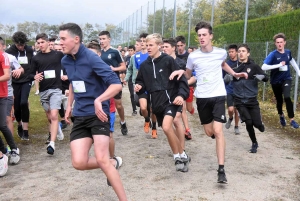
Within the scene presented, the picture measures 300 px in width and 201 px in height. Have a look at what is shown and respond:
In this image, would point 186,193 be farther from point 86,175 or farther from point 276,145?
point 276,145

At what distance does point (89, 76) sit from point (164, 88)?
184 cm

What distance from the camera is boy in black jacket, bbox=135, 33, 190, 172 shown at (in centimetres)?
557

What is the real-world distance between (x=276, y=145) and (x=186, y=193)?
3.45 meters

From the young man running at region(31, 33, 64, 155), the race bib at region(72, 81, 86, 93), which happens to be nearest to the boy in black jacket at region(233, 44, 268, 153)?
the young man running at region(31, 33, 64, 155)

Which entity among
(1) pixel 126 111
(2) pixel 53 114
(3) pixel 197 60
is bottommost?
(1) pixel 126 111

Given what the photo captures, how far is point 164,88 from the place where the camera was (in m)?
5.67

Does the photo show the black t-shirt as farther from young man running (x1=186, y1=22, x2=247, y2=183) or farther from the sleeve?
the sleeve

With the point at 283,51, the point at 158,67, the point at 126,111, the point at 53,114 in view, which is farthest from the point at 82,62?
the point at 126,111

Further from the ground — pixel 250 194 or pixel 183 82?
pixel 183 82

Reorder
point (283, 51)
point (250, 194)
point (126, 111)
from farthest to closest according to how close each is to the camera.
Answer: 1. point (126, 111)
2. point (283, 51)
3. point (250, 194)

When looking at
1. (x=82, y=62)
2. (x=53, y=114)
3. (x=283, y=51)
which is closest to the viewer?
(x=82, y=62)

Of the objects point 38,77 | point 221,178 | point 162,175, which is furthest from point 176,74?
point 38,77

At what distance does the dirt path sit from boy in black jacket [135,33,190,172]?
372 mm

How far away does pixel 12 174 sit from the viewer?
18.2ft
